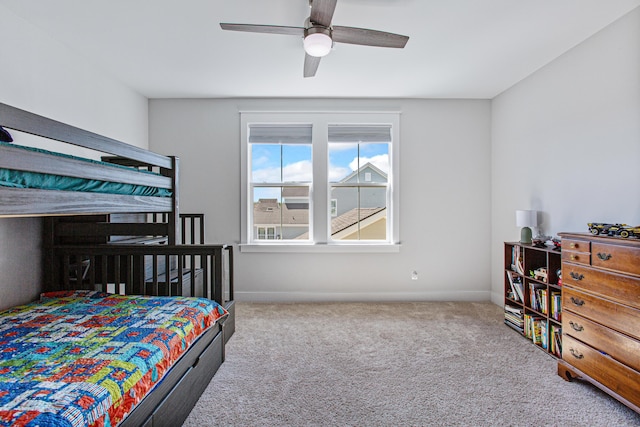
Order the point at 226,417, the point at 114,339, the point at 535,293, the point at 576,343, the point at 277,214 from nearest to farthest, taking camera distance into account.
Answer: the point at 114,339
the point at 226,417
the point at 576,343
the point at 535,293
the point at 277,214

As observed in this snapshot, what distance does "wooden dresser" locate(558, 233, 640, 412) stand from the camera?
5.75 ft

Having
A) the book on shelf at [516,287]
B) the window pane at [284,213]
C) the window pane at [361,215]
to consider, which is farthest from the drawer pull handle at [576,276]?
the window pane at [284,213]

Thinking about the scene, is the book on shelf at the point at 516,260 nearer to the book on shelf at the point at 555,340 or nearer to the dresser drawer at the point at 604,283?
the book on shelf at the point at 555,340

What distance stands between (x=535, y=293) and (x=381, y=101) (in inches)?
100

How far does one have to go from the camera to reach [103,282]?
2404 mm

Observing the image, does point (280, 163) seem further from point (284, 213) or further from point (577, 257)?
point (577, 257)

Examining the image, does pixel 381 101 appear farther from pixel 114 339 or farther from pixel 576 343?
pixel 114 339

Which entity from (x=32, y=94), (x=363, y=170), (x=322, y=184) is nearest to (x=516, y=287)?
(x=363, y=170)

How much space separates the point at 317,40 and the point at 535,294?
8.56 feet

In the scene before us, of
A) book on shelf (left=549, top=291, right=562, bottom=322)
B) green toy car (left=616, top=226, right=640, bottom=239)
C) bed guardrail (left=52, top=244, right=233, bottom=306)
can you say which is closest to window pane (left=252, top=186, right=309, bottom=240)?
bed guardrail (left=52, top=244, right=233, bottom=306)

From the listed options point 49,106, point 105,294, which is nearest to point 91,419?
point 105,294

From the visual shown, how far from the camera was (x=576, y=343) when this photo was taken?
2104mm

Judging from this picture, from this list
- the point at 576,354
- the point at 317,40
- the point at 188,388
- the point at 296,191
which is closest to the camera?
the point at 188,388

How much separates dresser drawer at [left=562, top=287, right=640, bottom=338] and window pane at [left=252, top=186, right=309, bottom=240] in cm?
259
